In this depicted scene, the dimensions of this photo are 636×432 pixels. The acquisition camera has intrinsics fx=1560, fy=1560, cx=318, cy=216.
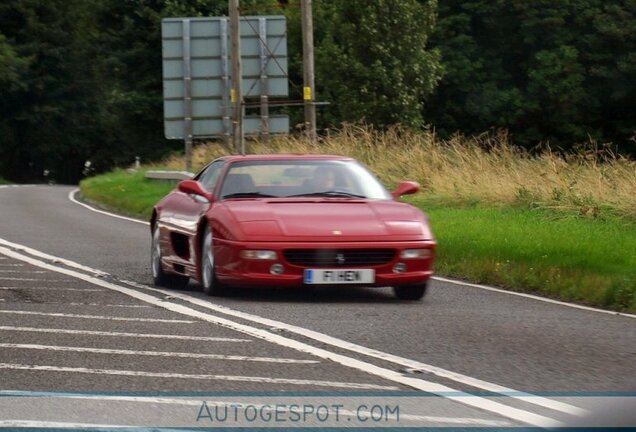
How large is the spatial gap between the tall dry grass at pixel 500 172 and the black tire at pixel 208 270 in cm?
799

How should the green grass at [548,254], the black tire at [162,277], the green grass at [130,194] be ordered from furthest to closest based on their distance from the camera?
the green grass at [130,194]
the black tire at [162,277]
the green grass at [548,254]

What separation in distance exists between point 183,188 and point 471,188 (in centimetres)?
1181

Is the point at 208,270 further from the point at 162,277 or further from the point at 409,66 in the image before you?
the point at 409,66

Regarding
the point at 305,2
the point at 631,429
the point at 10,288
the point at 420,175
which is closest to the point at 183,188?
the point at 10,288

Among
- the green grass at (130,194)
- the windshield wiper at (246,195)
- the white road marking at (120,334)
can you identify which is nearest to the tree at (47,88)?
the green grass at (130,194)

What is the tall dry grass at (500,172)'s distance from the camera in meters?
22.3

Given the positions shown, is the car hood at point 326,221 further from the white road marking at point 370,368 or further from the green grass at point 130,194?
the green grass at point 130,194

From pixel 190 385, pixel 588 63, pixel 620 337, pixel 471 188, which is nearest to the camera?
pixel 190 385

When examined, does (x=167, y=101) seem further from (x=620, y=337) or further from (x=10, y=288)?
(x=620, y=337)

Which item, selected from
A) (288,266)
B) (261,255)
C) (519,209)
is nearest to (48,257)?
(261,255)

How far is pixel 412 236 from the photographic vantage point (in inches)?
538

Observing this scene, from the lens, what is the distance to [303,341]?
404 inches

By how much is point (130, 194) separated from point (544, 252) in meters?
22.1

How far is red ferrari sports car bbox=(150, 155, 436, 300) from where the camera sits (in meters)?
13.4
